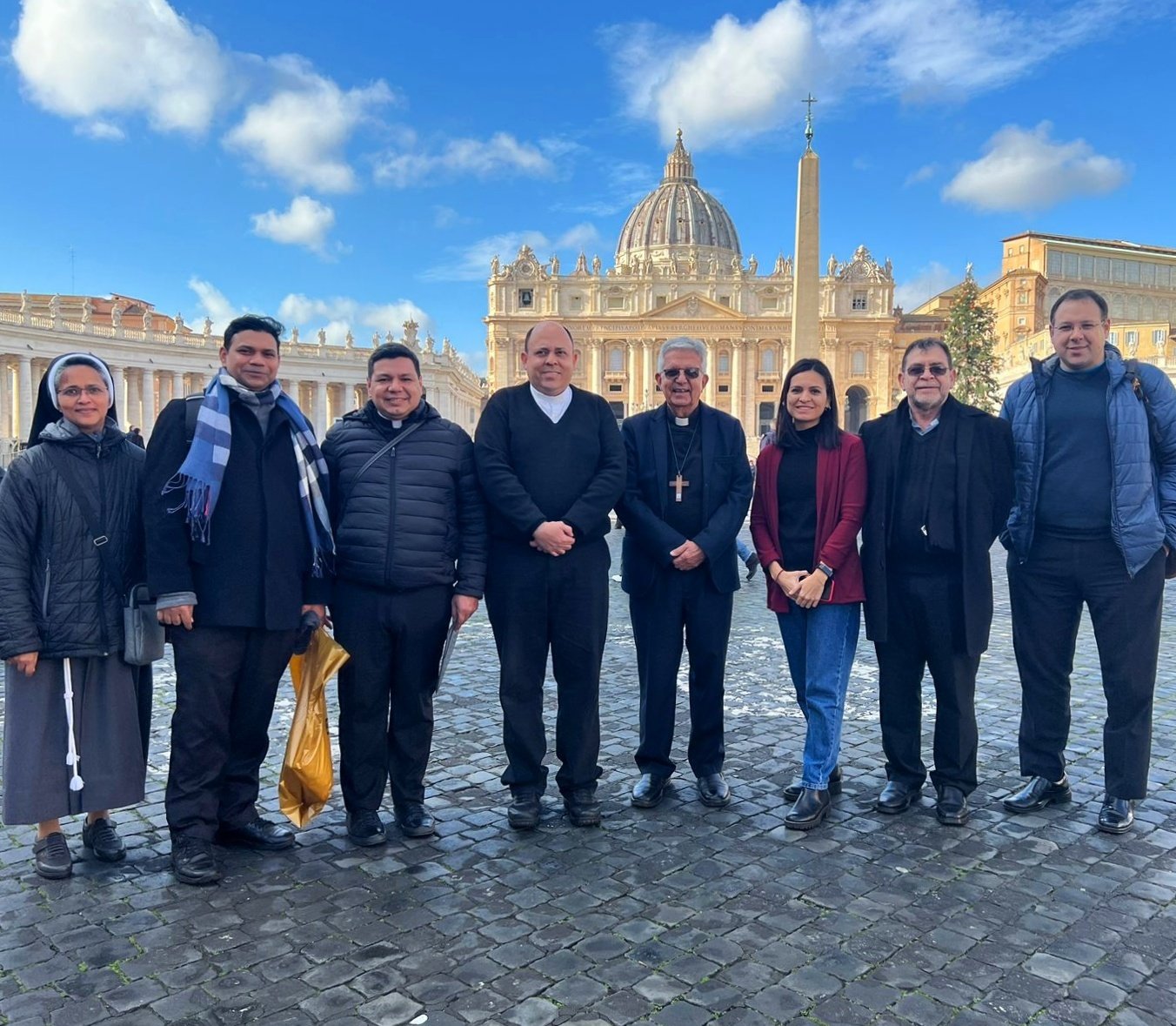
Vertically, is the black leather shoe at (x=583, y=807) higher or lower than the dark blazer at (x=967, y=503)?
lower

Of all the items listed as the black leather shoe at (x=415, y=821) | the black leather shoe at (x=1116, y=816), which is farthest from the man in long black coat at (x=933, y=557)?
the black leather shoe at (x=415, y=821)

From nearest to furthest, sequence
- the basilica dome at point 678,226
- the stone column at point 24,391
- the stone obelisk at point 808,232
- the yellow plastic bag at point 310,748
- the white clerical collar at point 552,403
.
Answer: the yellow plastic bag at point 310,748 < the white clerical collar at point 552,403 < the stone obelisk at point 808,232 < the stone column at point 24,391 < the basilica dome at point 678,226

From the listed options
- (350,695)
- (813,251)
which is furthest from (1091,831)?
(813,251)

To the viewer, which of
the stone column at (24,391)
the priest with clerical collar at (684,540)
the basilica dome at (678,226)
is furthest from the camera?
the basilica dome at (678,226)

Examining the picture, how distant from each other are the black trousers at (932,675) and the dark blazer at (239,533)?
2.72 metres

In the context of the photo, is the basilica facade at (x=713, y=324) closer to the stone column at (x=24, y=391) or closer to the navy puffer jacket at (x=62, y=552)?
the stone column at (x=24, y=391)

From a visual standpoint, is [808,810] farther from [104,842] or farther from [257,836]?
[104,842]

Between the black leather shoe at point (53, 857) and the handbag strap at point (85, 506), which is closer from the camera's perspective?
the black leather shoe at point (53, 857)

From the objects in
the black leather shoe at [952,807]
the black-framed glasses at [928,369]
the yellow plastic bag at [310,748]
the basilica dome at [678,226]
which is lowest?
the black leather shoe at [952,807]

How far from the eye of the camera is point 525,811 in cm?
413

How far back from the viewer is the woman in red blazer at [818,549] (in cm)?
425

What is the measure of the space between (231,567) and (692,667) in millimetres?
2215

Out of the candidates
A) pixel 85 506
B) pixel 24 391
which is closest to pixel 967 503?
pixel 85 506

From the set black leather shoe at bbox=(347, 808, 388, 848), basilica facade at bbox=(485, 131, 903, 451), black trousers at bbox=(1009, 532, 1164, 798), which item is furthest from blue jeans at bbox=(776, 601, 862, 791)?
basilica facade at bbox=(485, 131, 903, 451)
